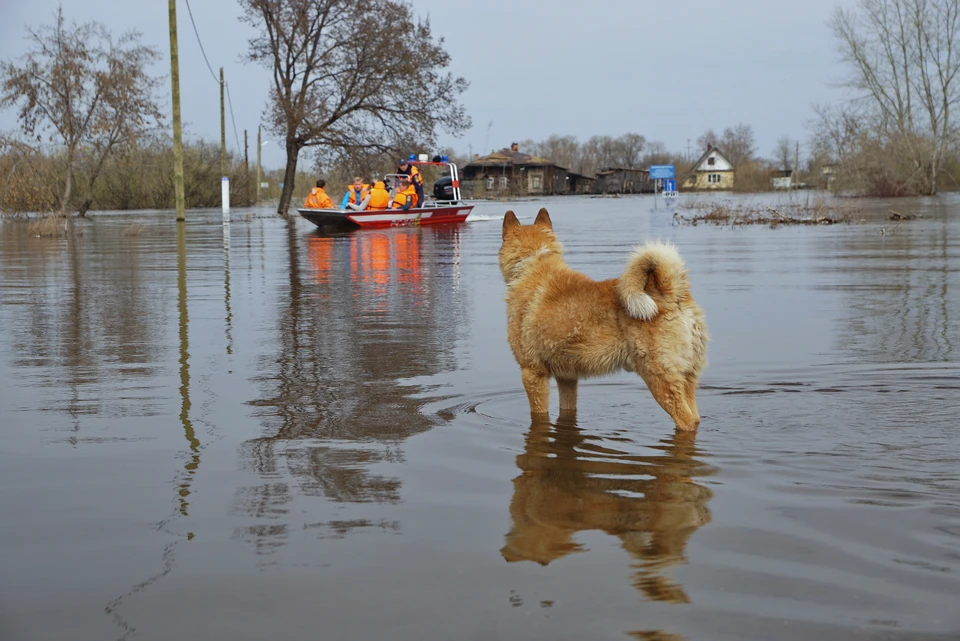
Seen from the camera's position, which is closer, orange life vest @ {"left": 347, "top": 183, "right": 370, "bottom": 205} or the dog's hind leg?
the dog's hind leg

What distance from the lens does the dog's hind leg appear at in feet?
19.9

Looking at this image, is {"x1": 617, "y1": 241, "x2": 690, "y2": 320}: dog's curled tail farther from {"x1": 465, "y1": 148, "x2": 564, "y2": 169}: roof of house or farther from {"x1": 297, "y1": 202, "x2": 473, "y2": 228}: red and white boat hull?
{"x1": 465, "y1": 148, "x2": 564, "y2": 169}: roof of house

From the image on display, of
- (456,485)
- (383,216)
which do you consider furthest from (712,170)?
(456,485)

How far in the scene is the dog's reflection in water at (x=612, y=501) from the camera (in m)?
3.61

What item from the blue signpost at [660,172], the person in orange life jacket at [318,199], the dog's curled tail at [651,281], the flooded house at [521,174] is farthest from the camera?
the flooded house at [521,174]

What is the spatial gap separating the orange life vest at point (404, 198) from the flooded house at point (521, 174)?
7147 cm

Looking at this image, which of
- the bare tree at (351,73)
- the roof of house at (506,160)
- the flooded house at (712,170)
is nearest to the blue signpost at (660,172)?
the bare tree at (351,73)

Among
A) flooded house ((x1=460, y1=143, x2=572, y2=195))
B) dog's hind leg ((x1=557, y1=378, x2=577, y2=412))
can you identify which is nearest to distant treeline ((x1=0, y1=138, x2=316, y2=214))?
flooded house ((x1=460, y1=143, x2=572, y2=195))

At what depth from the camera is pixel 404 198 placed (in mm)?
31453

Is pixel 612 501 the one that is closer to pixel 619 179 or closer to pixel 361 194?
pixel 361 194

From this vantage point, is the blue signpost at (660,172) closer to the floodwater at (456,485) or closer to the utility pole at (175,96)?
the utility pole at (175,96)

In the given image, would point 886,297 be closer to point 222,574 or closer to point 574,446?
point 574,446

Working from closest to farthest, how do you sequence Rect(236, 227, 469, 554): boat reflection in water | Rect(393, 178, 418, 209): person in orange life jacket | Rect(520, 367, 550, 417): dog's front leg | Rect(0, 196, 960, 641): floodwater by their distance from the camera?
1. Rect(0, 196, 960, 641): floodwater
2. Rect(236, 227, 469, 554): boat reflection in water
3. Rect(520, 367, 550, 417): dog's front leg
4. Rect(393, 178, 418, 209): person in orange life jacket

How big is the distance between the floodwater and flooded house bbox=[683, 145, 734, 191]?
140 meters
